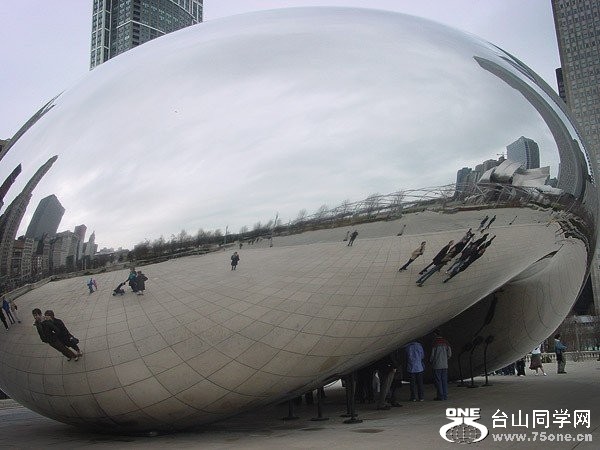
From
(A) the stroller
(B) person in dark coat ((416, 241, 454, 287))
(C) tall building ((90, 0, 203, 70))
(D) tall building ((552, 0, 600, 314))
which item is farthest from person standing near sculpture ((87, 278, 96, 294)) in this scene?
(D) tall building ((552, 0, 600, 314))

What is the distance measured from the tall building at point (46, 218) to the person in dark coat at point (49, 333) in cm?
64

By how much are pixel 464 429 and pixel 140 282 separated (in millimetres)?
3266

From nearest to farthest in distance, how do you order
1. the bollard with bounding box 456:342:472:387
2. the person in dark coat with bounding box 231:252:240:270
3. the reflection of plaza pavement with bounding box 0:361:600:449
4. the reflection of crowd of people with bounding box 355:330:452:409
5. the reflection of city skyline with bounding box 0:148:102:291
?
the person in dark coat with bounding box 231:252:240:270 → the reflection of city skyline with bounding box 0:148:102:291 → the reflection of plaza pavement with bounding box 0:361:600:449 → the reflection of crowd of people with bounding box 355:330:452:409 → the bollard with bounding box 456:342:472:387

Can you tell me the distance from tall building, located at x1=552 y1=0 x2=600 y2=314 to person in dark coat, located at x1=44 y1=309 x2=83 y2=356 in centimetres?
15094

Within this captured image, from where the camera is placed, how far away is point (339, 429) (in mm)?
5863

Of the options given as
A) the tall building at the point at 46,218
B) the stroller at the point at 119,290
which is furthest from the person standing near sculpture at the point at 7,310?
the stroller at the point at 119,290

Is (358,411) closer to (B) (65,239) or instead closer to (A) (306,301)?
(A) (306,301)

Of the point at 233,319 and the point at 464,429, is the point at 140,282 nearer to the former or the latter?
the point at 233,319

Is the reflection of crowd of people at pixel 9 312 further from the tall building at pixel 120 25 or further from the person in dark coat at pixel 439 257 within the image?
the tall building at pixel 120 25

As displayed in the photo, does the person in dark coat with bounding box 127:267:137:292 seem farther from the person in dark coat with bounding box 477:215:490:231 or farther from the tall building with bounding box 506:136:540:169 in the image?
the tall building with bounding box 506:136:540:169

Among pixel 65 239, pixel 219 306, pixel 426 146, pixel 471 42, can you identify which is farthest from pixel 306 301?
pixel 471 42

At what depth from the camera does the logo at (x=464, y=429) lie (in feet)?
16.2

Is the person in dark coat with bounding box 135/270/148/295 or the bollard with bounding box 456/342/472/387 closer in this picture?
the person in dark coat with bounding box 135/270/148/295

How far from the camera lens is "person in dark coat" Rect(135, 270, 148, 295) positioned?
175 inches
